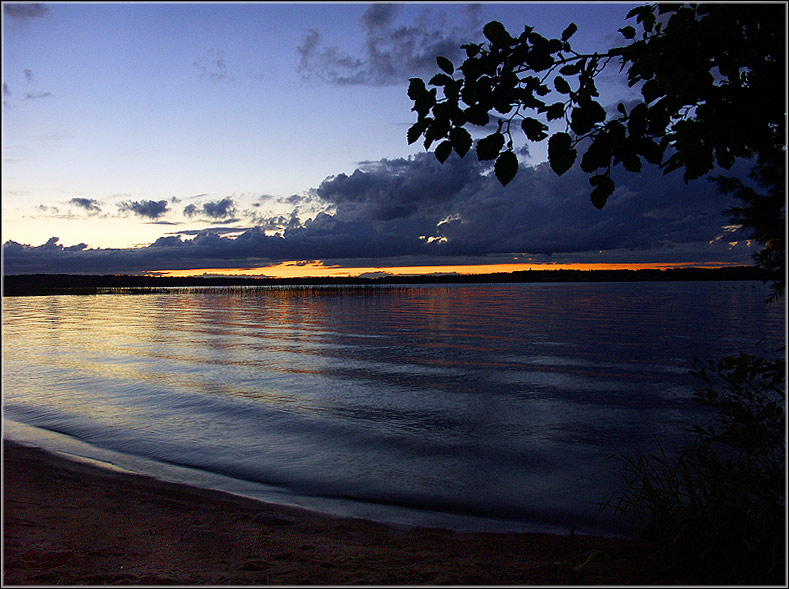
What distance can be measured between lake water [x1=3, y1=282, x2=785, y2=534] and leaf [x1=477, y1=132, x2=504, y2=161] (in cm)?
470

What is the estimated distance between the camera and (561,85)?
4414mm

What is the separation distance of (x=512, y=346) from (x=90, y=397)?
2121 centimetres

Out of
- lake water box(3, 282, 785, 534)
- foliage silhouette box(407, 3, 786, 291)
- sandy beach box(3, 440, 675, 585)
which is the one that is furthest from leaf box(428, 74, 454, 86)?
lake water box(3, 282, 785, 534)

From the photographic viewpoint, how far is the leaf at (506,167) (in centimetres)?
383

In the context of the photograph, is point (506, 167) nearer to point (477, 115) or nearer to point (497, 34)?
point (477, 115)

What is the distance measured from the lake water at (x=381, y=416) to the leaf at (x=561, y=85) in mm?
4198

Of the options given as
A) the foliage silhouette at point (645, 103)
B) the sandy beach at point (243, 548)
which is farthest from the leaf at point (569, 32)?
the sandy beach at point (243, 548)

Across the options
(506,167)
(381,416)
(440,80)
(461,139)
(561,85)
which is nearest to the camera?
(506,167)

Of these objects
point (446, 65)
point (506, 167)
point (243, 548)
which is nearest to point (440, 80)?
point (446, 65)

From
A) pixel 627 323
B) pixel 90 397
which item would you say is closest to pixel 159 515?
pixel 90 397

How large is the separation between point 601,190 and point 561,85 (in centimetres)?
102

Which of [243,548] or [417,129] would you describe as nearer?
[417,129]

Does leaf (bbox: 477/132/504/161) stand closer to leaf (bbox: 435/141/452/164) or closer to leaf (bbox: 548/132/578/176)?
leaf (bbox: 435/141/452/164)

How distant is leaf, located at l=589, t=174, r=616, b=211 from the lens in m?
4.04
